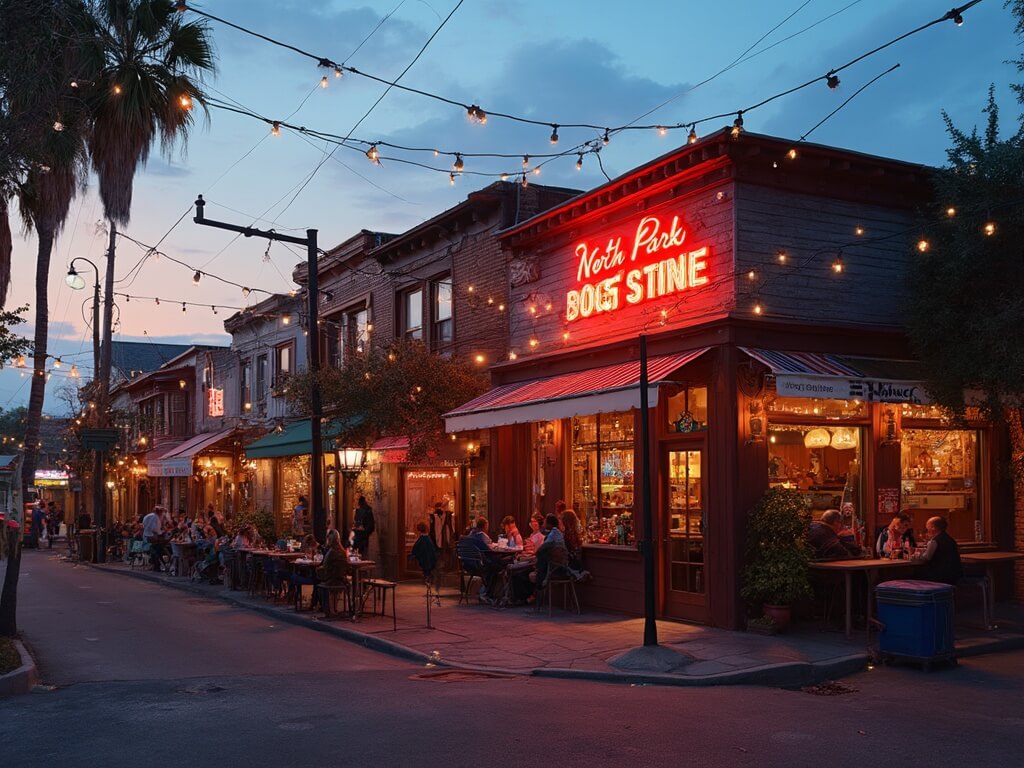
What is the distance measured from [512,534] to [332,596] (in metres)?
3.08

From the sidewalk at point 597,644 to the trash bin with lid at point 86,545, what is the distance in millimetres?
17928

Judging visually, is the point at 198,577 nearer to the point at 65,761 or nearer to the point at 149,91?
the point at 149,91

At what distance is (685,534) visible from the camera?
1448 cm

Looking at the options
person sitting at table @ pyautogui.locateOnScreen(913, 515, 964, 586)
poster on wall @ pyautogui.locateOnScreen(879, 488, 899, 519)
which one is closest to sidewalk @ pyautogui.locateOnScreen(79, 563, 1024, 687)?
person sitting at table @ pyautogui.locateOnScreen(913, 515, 964, 586)

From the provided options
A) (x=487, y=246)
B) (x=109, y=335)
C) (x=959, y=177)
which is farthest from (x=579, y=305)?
(x=109, y=335)

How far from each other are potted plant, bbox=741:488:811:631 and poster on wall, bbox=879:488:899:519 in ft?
6.26

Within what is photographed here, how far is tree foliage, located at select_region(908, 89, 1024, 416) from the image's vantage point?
1330 centimetres

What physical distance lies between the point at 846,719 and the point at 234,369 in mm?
28840

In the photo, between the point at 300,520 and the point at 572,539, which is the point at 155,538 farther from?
the point at 572,539

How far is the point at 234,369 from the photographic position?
34.6 meters

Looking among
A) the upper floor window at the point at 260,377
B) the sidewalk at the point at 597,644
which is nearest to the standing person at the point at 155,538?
the upper floor window at the point at 260,377

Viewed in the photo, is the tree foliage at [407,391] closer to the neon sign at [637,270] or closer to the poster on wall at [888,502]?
the neon sign at [637,270]

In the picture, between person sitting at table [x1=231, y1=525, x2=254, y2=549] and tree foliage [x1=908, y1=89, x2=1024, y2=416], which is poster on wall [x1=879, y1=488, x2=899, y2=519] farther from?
person sitting at table [x1=231, y1=525, x2=254, y2=549]

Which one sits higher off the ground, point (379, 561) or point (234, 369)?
point (234, 369)
